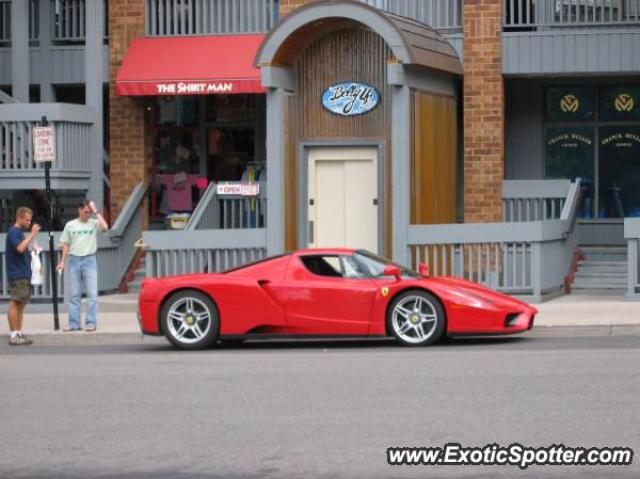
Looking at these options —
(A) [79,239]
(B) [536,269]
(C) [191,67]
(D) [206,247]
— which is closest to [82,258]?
(A) [79,239]

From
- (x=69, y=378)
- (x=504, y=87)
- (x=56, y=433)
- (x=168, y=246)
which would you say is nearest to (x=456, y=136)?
(x=504, y=87)

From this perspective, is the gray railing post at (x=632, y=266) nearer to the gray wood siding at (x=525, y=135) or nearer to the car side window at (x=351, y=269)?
the gray wood siding at (x=525, y=135)

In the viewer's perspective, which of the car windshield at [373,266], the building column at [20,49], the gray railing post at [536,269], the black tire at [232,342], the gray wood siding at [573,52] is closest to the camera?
the car windshield at [373,266]

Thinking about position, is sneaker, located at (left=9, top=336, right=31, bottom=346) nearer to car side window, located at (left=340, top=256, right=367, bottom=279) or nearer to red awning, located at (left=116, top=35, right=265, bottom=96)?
car side window, located at (left=340, top=256, right=367, bottom=279)

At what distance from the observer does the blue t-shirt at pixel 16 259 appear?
62.0 ft

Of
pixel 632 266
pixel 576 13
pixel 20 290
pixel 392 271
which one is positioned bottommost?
pixel 20 290

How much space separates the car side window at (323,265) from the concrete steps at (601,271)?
8.03m

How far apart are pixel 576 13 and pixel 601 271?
4.50 meters

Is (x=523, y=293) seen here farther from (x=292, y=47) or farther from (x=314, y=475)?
(x=314, y=475)

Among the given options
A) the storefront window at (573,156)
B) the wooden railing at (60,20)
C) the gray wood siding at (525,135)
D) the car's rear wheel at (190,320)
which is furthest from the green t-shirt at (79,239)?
the storefront window at (573,156)

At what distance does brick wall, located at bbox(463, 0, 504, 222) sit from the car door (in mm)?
8892

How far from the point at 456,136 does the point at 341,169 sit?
2.89 metres

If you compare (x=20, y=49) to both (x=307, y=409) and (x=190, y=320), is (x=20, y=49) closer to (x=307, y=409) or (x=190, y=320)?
(x=190, y=320)

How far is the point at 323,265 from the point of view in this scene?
57.4 feet
